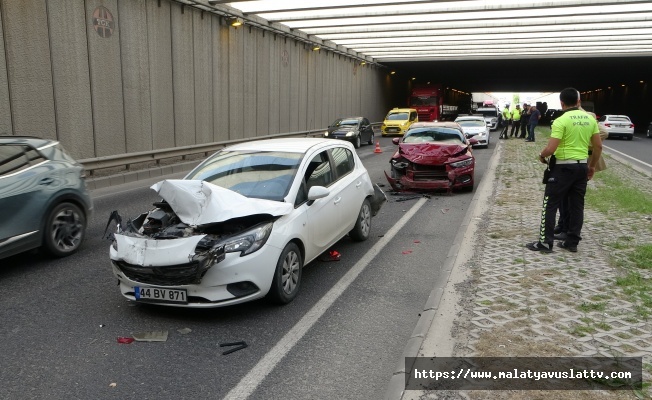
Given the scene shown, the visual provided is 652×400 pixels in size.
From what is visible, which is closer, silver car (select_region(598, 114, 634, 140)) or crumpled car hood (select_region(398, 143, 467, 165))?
crumpled car hood (select_region(398, 143, 467, 165))

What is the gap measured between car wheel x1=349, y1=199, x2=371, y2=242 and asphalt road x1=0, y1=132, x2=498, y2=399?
456 mm

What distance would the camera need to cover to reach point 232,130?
20.9m

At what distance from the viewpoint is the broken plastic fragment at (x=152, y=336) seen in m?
4.14

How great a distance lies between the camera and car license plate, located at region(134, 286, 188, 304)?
4.32 m

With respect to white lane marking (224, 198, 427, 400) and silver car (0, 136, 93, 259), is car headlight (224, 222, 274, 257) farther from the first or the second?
silver car (0, 136, 93, 259)

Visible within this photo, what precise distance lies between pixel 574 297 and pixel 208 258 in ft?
11.0

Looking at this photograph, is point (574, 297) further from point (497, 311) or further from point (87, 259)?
point (87, 259)

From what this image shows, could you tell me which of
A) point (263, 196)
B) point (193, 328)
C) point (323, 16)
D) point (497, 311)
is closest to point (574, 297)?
point (497, 311)

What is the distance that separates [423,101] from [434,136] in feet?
97.3

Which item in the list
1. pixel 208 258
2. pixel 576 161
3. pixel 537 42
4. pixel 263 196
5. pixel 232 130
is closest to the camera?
pixel 208 258

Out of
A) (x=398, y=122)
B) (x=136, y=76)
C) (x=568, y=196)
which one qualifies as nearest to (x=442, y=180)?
(x=568, y=196)

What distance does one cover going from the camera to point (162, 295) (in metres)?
4.35

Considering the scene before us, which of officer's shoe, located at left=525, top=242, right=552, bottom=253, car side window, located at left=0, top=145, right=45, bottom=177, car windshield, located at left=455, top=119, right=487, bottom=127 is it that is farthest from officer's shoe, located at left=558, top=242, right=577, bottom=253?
car windshield, located at left=455, top=119, right=487, bottom=127

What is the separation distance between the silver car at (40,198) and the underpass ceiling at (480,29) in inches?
530
